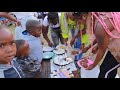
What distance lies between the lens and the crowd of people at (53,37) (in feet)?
18.5

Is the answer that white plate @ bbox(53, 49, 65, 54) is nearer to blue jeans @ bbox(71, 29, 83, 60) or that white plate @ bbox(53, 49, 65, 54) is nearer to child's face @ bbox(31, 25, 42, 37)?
blue jeans @ bbox(71, 29, 83, 60)

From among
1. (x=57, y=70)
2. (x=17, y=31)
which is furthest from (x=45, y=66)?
(x=17, y=31)

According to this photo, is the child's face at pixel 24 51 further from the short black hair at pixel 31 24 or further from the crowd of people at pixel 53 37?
A: the short black hair at pixel 31 24

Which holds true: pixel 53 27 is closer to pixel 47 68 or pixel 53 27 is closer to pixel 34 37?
pixel 34 37

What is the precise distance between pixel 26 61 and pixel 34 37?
290 mm

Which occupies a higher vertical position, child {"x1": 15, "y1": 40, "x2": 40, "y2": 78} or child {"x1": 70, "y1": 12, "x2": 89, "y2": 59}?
child {"x1": 70, "y1": 12, "x2": 89, "y2": 59}

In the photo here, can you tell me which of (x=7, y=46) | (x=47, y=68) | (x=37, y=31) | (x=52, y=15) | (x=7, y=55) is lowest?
(x=47, y=68)

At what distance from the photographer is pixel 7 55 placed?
5660mm

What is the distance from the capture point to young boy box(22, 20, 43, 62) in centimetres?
567

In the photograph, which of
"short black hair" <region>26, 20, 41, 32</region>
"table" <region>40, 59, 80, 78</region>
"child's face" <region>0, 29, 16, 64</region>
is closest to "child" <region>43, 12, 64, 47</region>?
"short black hair" <region>26, 20, 41, 32</region>

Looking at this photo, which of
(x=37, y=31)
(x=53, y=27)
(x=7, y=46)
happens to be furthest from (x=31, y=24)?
(x=7, y=46)

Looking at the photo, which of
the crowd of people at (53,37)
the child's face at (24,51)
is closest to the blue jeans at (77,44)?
the crowd of people at (53,37)

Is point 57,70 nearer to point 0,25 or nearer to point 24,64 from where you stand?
point 24,64
